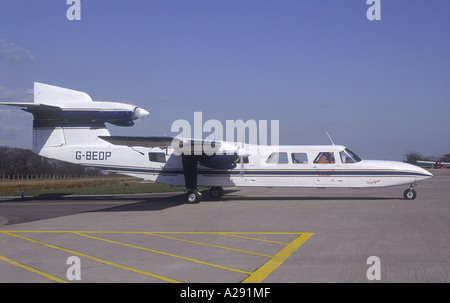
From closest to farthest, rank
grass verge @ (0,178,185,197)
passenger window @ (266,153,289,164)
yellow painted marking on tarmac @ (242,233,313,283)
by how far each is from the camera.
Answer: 1. yellow painted marking on tarmac @ (242,233,313,283)
2. passenger window @ (266,153,289,164)
3. grass verge @ (0,178,185,197)

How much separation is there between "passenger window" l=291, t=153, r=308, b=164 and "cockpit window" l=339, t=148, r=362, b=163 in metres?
1.51

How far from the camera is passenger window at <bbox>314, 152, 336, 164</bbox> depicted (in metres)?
20.0

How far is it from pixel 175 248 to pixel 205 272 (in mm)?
2274

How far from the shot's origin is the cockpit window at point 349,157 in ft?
65.3

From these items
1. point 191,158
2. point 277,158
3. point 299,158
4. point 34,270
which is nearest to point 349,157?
point 299,158

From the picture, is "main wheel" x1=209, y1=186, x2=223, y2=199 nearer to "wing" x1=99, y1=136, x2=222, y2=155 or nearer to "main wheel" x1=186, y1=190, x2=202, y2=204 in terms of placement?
"main wheel" x1=186, y1=190, x2=202, y2=204

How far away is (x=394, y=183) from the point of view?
766 inches

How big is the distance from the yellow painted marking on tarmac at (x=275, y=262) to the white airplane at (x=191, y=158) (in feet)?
30.4

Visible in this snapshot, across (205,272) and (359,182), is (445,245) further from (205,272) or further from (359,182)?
(359,182)

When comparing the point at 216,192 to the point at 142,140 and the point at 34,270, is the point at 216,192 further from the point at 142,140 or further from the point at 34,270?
the point at 34,270

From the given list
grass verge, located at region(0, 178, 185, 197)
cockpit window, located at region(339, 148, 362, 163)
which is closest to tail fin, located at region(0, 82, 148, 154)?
grass verge, located at region(0, 178, 185, 197)

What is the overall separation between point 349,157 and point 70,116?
1212 cm
